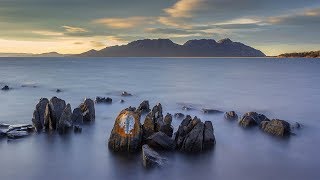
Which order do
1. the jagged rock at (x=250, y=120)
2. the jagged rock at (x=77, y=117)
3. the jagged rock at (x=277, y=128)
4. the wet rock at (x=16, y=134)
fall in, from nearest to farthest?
the wet rock at (x=16, y=134) < the jagged rock at (x=277, y=128) < the jagged rock at (x=77, y=117) < the jagged rock at (x=250, y=120)

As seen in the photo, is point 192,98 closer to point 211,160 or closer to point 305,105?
point 305,105

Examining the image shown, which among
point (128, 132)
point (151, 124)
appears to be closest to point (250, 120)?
point (151, 124)

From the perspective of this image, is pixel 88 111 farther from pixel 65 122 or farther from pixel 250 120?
pixel 250 120

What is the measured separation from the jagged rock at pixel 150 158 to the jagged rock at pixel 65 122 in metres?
8.86

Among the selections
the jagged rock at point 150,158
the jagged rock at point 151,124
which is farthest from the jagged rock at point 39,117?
the jagged rock at point 150,158

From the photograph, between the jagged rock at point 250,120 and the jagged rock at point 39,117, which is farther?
the jagged rock at point 250,120

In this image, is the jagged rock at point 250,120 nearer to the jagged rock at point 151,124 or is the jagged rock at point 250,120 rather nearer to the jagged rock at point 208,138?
the jagged rock at point 208,138

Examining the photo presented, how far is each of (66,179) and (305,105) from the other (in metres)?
37.9

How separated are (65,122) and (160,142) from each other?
8.94m

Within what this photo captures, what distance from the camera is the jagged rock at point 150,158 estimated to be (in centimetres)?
2231

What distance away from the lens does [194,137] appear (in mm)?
25547

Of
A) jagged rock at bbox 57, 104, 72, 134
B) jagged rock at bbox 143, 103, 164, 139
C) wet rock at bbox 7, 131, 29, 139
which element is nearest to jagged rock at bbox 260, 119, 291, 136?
jagged rock at bbox 143, 103, 164, 139

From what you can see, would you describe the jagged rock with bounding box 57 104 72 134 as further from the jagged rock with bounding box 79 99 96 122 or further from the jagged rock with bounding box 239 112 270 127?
the jagged rock with bounding box 239 112 270 127

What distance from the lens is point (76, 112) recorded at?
3288cm
